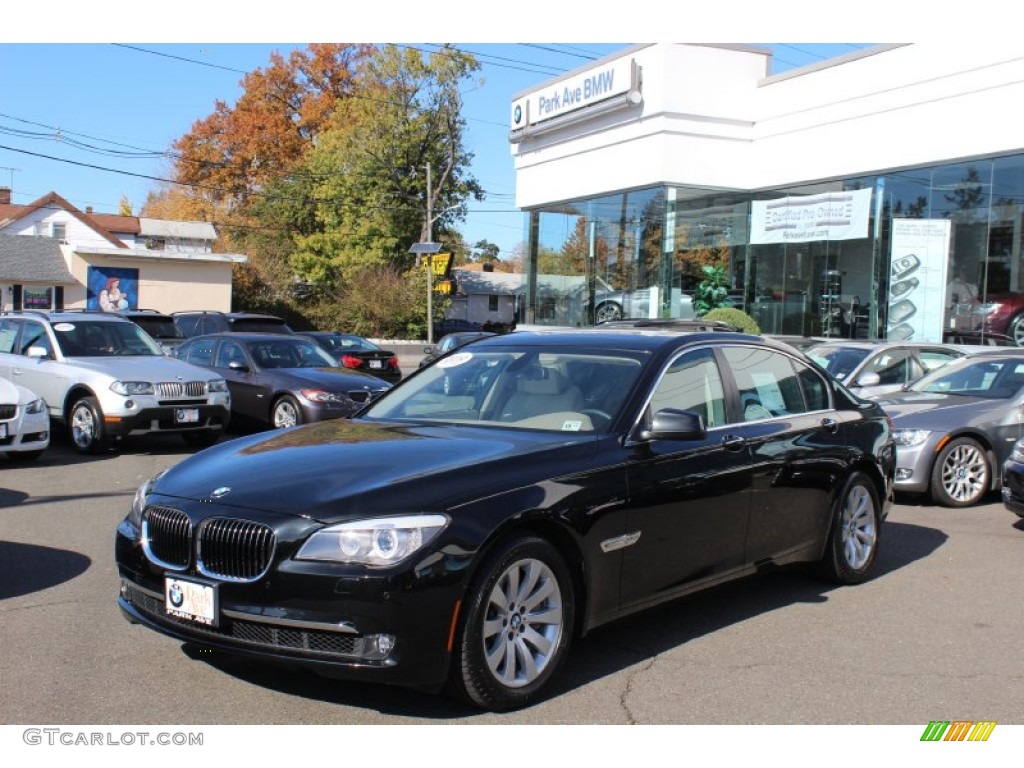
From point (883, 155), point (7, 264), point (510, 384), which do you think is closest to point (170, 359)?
point (510, 384)

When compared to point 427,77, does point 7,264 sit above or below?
below

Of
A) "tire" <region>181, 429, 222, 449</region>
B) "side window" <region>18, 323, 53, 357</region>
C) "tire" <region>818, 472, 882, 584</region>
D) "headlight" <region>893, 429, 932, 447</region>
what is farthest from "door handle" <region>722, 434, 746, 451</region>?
"side window" <region>18, 323, 53, 357</region>

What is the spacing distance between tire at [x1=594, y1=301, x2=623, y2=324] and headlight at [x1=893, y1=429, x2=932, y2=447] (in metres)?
18.9

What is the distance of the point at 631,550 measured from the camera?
16.0 ft

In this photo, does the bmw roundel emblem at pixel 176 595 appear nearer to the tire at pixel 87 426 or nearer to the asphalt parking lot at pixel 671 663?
the asphalt parking lot at pixel 671 663

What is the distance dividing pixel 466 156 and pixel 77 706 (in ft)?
191

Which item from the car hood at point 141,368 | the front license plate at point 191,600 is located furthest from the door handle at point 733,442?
the car hood at point 141,368

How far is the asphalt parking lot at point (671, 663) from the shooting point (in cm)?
430

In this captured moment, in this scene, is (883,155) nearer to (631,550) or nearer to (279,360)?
(279,360)

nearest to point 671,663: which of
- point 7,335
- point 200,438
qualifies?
point 200,438

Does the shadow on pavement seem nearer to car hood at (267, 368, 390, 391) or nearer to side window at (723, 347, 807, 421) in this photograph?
side window at (723, 347, 807, 421)

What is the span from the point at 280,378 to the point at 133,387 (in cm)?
237

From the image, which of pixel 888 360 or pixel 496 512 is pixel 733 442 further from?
pixel 888 360

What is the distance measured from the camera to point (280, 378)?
45.6ft
